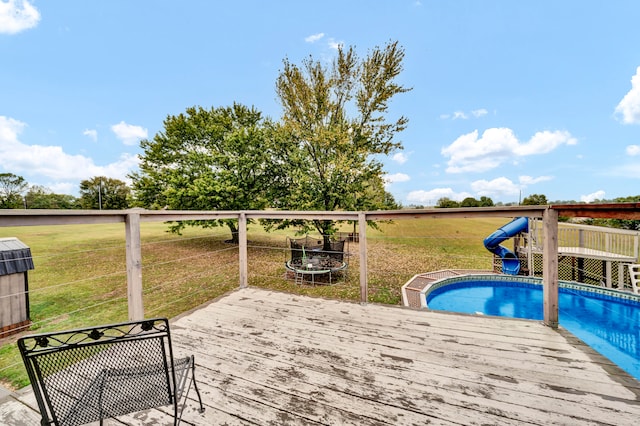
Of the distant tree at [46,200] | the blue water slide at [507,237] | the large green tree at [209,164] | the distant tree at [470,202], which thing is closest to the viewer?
the blue water slide at [507,237]

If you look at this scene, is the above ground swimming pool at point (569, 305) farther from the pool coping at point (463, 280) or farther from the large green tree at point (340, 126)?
the large green tree at point (340, 126)

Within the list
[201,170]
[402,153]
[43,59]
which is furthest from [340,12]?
[43,59]

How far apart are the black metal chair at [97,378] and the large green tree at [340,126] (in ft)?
21.3

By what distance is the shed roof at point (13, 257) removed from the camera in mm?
3439

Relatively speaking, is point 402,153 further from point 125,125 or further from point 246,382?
point 125,125

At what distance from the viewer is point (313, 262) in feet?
19.9

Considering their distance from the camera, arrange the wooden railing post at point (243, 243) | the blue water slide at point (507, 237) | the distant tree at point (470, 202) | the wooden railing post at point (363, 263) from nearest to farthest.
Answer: the wooden railing post at point (363, 263) → the wooden railing post at point (243, 243) → the blue water slide at point (507, 237) → the distant tree at point (470, 202)

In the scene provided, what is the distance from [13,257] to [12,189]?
50.4 meters

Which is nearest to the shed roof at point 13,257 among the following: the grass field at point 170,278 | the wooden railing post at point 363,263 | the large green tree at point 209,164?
the grass field at point 170,278

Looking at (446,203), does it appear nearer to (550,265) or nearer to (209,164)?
(209,164)

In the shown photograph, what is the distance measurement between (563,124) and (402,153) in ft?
34.7

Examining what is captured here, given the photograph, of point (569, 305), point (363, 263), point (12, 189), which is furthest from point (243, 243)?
point (12, 189)

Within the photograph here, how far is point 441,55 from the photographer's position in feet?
35.3

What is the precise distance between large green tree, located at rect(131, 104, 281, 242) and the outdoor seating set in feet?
10.7
